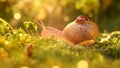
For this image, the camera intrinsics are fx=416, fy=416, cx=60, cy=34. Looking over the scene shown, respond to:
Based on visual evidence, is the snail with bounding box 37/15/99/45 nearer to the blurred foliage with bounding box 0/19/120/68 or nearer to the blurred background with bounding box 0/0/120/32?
the blurred foliage with bounding box 0/19/120/68

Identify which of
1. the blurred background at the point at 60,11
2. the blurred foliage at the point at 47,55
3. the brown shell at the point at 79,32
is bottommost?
the blurred foliage at the point at 47,55

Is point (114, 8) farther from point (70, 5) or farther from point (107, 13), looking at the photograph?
point (70, 5)

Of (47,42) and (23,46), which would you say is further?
(47,42)

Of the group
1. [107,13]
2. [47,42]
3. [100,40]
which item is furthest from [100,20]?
[47,42]

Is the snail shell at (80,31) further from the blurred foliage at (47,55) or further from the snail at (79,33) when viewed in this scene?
the blurred foliage at (47,55)

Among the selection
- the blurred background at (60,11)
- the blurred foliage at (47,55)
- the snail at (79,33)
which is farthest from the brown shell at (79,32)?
the blurred background at (60,11)

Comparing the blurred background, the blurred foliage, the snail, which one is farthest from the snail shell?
the blurred background

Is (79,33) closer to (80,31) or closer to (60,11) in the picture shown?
(80,31)

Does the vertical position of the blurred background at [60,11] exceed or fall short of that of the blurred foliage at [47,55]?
it exceeds it
